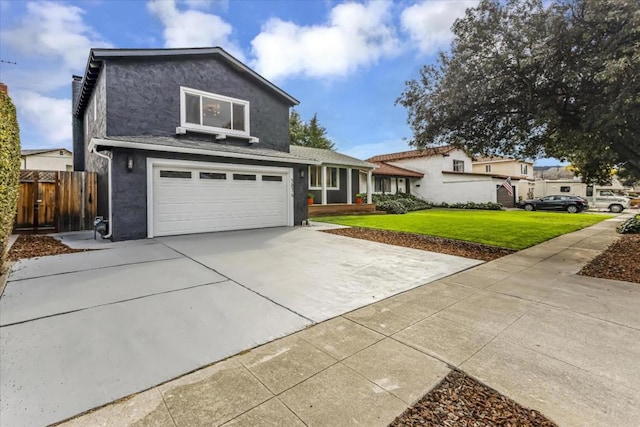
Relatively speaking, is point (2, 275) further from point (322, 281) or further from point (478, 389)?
point (478, 389)

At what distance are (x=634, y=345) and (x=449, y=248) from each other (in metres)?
5.42

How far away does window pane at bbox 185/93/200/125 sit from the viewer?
10.6 m

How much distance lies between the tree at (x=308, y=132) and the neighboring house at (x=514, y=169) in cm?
1915

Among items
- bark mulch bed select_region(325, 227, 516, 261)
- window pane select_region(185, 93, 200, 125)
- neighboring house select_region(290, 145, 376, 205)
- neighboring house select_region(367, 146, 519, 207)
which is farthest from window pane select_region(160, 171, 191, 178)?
neighboring house select_region(367, 146, 519, 207)

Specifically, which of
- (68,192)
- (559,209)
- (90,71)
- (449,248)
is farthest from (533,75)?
(559,209)

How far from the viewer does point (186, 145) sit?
9375 mm

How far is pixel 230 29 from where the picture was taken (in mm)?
12758

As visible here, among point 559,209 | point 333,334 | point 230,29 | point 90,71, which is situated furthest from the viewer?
point 559,209

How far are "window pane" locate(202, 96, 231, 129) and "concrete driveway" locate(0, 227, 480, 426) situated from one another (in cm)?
558

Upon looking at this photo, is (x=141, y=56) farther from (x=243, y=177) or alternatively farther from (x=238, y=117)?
(x=243, y=177)

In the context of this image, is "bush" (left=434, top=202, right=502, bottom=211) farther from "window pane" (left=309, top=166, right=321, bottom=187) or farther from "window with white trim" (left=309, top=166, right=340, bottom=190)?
"window pane" (left=309, top=166, right=321, bottom=187)

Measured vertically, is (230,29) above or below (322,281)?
above

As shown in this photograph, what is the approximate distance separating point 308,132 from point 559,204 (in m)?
25.6

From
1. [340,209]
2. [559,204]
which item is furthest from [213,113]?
[559,204]
